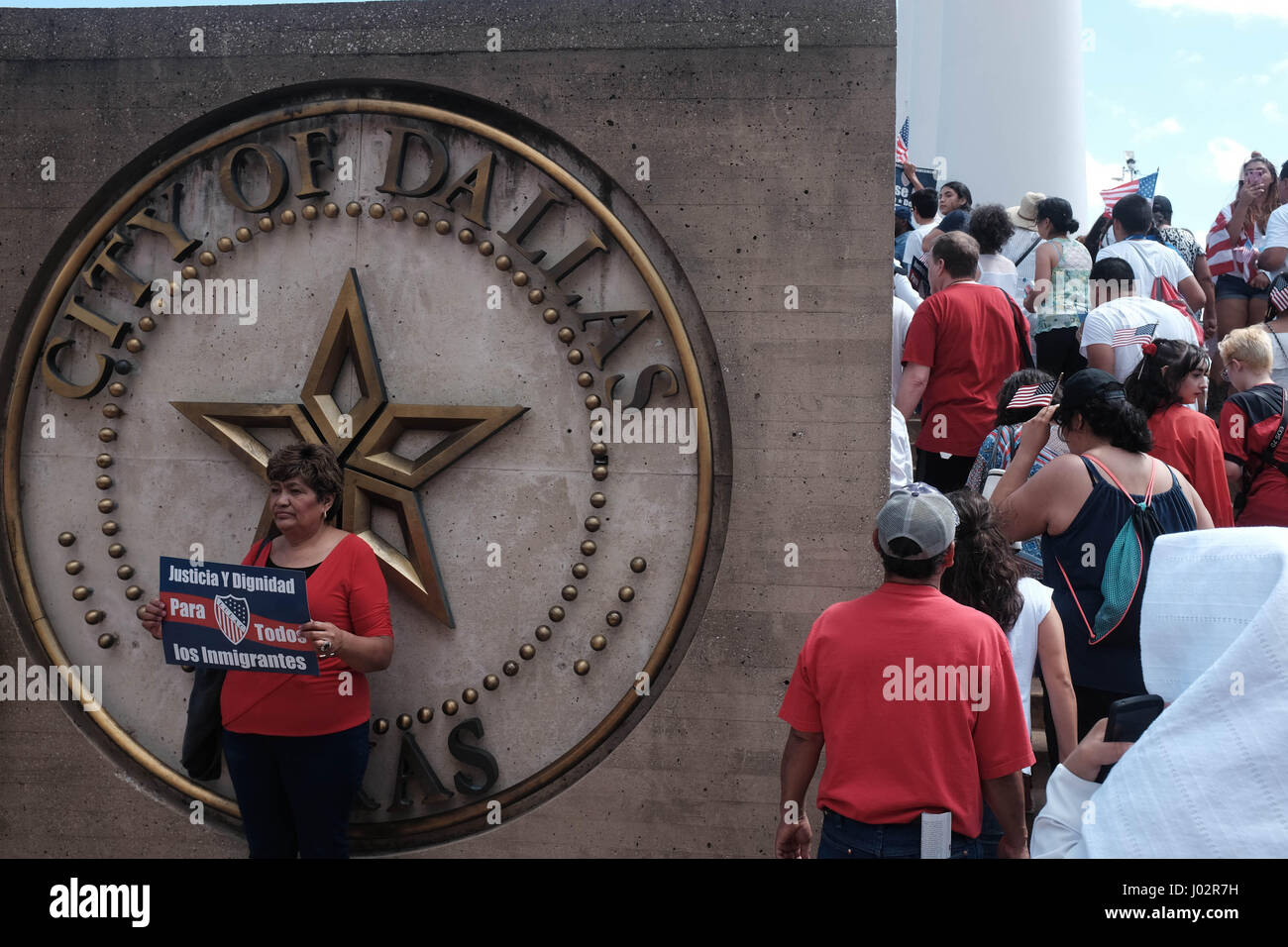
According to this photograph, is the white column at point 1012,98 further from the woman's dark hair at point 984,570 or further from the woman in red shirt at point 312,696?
the woman in red shirt at point 312,696

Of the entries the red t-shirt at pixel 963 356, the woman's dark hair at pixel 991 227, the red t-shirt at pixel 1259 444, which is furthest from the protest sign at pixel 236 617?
the woman's dark hair at pixel 991 227

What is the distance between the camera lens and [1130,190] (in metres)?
9.65

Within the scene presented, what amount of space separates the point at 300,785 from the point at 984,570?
2221 mm

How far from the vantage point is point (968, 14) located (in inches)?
586

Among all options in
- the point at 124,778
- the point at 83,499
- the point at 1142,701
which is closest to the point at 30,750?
the point at 124,778

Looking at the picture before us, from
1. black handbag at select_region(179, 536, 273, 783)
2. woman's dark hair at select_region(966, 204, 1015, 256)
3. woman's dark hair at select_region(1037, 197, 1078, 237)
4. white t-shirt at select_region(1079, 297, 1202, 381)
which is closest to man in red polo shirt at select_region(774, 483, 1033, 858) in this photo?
black handbag at select_region(179, 536, 273, 783)

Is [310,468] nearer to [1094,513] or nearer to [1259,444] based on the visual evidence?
[1094,513]

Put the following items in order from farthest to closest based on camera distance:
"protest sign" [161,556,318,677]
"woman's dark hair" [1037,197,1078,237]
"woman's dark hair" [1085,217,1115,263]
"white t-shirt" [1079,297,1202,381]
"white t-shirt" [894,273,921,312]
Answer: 1. "woman's dark hair" [1085,217,1115,263]
2. "woman's dark hair" [1037,197,1078,237]
3. "white t-shirt" [894,273,921,312]
4. "white t-shirt" [1079,297,1202,381]
5. "protest sign" [161,556,318,677]

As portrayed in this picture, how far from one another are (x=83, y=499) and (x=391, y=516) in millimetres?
1209

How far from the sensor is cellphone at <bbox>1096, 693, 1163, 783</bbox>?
7.43 ft

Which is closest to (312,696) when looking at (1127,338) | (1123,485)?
(1123,485)

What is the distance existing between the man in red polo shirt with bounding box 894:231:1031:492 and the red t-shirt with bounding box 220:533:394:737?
2522 millimetres

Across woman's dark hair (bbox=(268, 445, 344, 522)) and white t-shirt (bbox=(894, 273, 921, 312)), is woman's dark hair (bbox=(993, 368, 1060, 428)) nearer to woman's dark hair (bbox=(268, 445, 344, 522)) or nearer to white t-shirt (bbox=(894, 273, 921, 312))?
white t-shirt (bbox=(894, 273, 921, 312))

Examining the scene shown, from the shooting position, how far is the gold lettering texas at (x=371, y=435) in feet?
14.1
